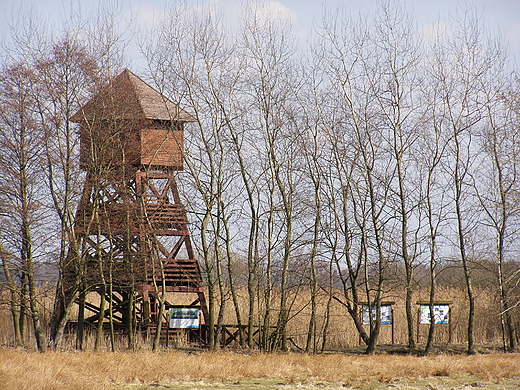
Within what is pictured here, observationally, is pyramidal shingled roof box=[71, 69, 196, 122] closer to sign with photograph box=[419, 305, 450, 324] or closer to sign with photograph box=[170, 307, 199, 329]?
sign with photograph box=[170, 307, 199, 329]

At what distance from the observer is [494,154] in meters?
21.1

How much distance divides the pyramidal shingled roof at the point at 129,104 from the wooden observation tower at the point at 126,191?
0.03 meters

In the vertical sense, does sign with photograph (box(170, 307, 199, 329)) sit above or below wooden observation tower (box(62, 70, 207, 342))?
below

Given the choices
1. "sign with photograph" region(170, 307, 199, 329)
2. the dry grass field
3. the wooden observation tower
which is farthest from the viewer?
"sign with photograph" region(170, 307, 199, 329)

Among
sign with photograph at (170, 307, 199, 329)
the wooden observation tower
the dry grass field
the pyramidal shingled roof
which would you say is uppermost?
the pyramidal shingled roof

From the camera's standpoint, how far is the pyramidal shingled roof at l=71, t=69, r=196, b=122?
57.6 ft

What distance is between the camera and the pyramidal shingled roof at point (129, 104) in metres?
→ 17.5

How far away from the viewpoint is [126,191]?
59.8 feet

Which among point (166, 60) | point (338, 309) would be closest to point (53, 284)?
point (166, 60)

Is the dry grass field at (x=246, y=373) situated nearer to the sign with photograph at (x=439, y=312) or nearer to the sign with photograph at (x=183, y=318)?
the sign with photograph at (x=183, y=318)

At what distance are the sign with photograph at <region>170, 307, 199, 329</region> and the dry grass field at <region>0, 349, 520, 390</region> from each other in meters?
5.89

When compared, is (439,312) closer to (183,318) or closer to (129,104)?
(183,318)

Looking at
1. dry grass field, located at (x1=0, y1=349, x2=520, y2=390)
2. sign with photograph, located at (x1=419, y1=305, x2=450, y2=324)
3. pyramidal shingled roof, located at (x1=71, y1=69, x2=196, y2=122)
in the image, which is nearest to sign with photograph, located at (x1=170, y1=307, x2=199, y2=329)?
dry grass field, located at (x1=0, y1=349, x2=520, y2=390)

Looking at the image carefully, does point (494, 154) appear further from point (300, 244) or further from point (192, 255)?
point (192, 255)
